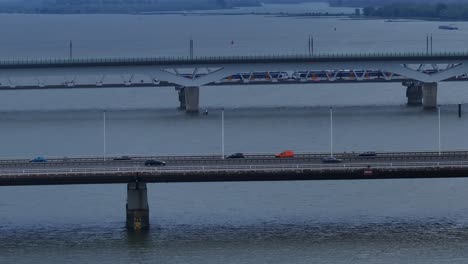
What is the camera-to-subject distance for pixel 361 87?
67.6 m

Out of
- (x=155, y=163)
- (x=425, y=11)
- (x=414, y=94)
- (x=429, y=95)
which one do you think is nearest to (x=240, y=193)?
(x=155, y=163)

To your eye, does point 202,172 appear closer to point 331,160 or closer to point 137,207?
point 137,207

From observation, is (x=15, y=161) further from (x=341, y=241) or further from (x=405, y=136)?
(x=405, y=136)

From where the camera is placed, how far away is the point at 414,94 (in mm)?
58188

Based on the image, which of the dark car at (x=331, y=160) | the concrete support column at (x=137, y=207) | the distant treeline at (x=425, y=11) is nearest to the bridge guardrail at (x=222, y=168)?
the concrete support column at (x=137, y=207)

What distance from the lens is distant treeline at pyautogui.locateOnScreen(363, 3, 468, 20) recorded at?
158625 millimetres

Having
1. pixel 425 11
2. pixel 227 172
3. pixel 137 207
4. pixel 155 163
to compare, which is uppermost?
pixel 425 11

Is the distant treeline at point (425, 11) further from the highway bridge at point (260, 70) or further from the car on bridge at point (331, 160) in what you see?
the car on bridge at point (331, 160)

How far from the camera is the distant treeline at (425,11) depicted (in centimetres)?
15862

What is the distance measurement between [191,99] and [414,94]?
810 centimetres

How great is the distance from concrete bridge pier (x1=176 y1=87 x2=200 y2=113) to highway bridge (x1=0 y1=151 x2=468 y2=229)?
21.0 m

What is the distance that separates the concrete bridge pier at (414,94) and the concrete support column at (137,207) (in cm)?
2630

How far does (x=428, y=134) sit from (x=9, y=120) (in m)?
14.3

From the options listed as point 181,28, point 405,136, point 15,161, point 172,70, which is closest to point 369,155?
point 15,161
